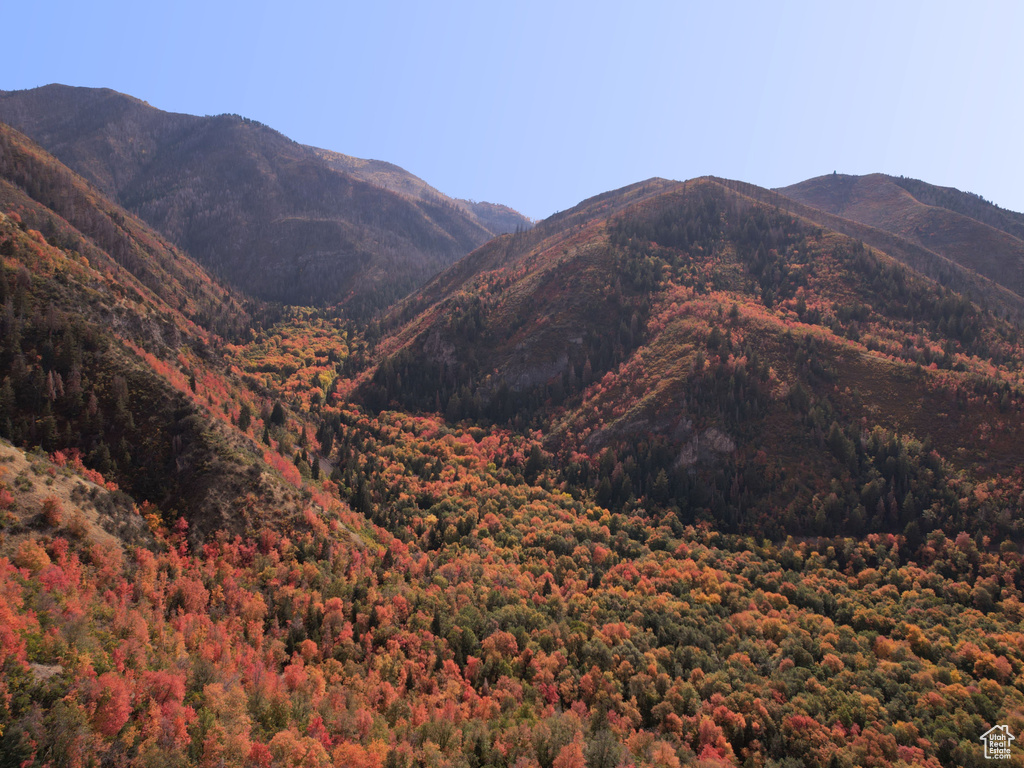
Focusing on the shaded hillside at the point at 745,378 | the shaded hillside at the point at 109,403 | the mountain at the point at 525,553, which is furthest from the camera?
the shaded hillside at the point at 745,378

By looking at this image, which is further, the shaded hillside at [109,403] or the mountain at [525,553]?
the shaded hillside at [109,403]

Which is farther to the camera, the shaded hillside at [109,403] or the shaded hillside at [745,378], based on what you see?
the shaded hillside at [745,378]

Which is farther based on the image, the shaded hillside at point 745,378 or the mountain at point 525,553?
the shaded hillside at point 745,378

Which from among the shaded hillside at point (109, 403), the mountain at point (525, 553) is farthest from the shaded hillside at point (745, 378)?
the shaded hillside at point (109, 403)

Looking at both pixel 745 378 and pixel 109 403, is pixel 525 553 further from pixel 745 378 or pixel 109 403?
pixel 745 378

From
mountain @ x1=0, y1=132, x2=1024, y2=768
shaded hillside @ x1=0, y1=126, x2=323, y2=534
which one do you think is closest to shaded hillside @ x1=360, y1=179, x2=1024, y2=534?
mountain @ x1=0, y1=132, x2=1024, y2=768

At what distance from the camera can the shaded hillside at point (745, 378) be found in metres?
97.4

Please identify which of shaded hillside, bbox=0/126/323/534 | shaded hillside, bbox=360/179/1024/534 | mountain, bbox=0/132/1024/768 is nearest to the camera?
mountain, bbox=0/132/1024/768

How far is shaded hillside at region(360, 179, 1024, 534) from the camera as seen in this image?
97438 millimetres

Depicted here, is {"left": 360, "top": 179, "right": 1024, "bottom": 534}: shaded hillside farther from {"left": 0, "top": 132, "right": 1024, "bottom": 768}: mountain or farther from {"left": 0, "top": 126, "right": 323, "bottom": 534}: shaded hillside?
{"left": 0, "top": 126, "right": 323, "bottom": 534}: shaded hillside

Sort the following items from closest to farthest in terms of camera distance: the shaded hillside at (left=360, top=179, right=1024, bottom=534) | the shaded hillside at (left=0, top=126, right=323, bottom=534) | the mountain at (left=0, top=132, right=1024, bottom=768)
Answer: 1. the mountain at (left=0, top=132, right=1024, bottom=768)
2. the shaded hillside at (left=0, top=126, right=323, bottom=534)
3. the shaded hillside at (left=360, top=179, right=1024, bottom=534)

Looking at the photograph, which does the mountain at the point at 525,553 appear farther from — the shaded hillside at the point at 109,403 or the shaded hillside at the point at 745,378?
the shaded hillside at the point at 745,378

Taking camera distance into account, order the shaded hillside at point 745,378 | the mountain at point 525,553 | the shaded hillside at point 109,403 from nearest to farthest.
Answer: the mountain at point 525,553
the shaded hillside at point 109,403
the shaded hillside at point 745,378

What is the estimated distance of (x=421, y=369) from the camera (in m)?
181
